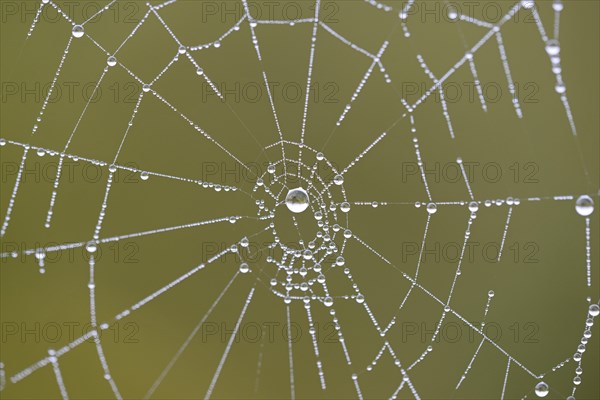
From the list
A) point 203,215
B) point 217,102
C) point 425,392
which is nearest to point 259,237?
point 203,215

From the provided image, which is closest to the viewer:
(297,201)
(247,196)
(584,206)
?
(584,206)

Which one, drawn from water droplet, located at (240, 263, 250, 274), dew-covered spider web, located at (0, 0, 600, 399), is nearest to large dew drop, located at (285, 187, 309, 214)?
water droplet, located at (240, 263, 250, 274)

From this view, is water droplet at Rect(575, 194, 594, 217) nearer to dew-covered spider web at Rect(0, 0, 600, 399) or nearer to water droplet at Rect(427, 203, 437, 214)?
water droplet at Rect(427, 203, 437, 214)

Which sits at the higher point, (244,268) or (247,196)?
(247,196)

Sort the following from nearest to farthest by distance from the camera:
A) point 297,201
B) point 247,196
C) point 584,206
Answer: point 584,206 < point 297,201 < point 247,196

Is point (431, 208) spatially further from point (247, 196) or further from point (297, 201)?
point (247, 196)

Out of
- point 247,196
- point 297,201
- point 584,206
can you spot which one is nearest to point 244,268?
point 297,201

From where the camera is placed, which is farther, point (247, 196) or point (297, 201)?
point (247, 196)

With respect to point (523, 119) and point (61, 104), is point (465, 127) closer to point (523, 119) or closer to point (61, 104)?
point (523, 119)

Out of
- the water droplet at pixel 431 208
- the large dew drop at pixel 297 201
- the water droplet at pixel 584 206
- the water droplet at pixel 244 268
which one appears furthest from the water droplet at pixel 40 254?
the water droplet at pixel 584 206
